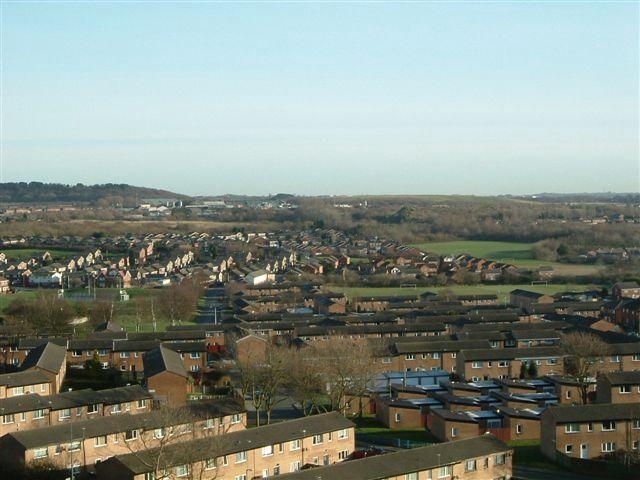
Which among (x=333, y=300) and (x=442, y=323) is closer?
(x=442, y=323)

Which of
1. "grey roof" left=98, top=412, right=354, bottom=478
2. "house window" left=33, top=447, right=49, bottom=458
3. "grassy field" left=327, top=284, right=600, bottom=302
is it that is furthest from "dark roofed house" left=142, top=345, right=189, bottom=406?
"grassy field" left=327, top=284, right=600, bottom=302

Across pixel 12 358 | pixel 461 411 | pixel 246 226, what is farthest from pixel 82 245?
pixel 461 411

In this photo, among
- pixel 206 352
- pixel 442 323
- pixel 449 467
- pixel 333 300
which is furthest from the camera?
pixel 333 300

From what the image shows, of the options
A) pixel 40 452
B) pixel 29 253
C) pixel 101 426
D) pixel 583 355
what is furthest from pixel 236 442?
pixel 29 253

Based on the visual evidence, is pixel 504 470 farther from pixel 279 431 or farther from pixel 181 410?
pixel 181 410

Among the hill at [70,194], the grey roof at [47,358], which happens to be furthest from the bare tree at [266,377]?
the hill at [70,194]

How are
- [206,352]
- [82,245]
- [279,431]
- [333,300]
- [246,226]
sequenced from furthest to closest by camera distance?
[246,226] → [82,245] → [333,300] → [206,352] → [279,431]

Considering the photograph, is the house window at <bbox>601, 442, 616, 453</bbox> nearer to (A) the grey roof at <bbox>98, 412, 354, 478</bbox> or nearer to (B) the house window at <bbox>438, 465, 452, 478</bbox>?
(B) the house window at <bbox>438, 465, 452, 478</bbox>

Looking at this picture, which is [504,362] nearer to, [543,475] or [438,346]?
[438,346]
